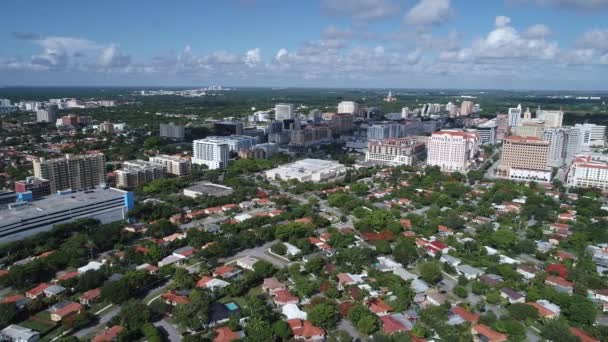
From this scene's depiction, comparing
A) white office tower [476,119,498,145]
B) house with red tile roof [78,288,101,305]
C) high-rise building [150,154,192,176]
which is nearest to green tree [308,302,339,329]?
house with red tile roof [78,288,101,305]

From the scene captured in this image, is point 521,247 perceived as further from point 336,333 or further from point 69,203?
point 69,203

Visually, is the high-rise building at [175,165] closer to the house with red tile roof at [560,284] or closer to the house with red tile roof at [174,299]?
the house with red tile roof at [174,299]

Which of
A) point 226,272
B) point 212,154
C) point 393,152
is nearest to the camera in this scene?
point 226,272

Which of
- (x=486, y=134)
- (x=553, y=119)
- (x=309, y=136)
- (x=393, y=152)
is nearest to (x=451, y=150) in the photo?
(x=393, y=152)

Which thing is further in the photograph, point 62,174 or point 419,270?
point 62,174

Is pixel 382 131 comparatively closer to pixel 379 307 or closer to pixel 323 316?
pixel 379 307

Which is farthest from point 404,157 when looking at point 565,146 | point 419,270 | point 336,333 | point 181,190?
point 336,333

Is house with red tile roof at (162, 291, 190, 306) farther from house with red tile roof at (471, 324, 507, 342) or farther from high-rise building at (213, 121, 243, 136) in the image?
high-rise building at (213, 121, 243, 136)
